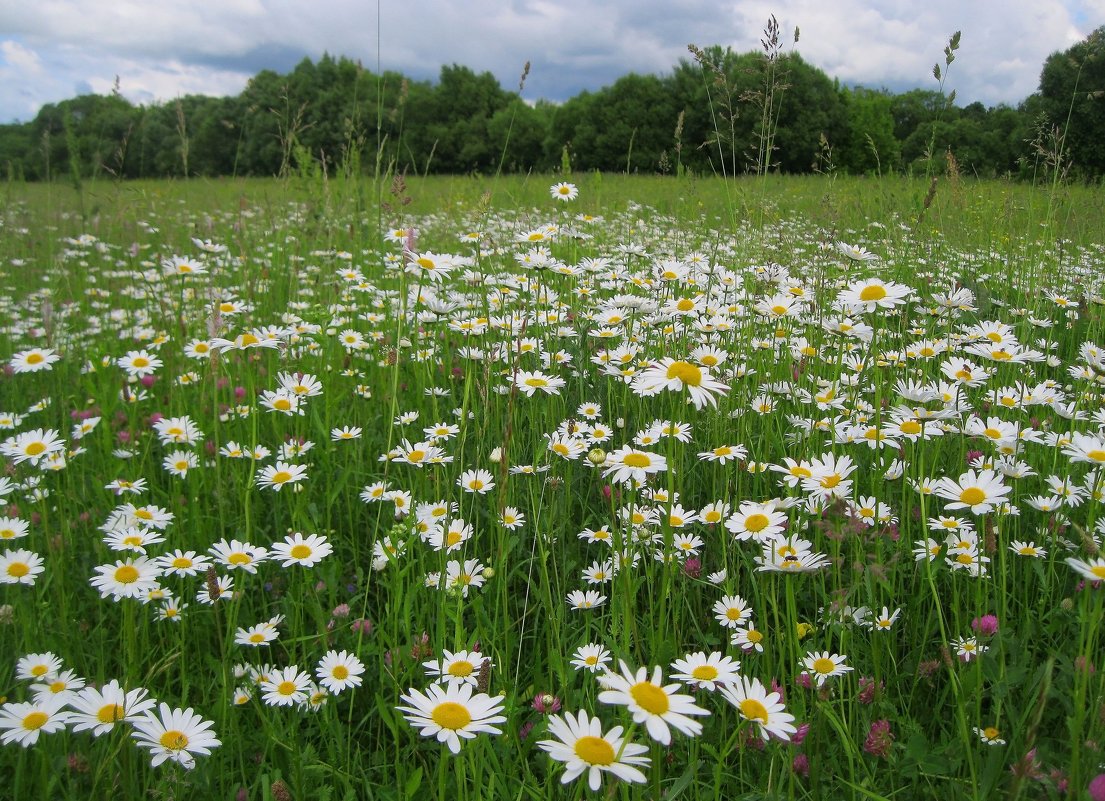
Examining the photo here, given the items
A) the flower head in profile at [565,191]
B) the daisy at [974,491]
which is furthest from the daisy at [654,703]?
the flower head in profile at [565,191]

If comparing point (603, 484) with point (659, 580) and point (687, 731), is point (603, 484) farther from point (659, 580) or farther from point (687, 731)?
point (687, 731)

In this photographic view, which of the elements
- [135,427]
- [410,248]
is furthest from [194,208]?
[410,248]

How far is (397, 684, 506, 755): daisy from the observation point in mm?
903

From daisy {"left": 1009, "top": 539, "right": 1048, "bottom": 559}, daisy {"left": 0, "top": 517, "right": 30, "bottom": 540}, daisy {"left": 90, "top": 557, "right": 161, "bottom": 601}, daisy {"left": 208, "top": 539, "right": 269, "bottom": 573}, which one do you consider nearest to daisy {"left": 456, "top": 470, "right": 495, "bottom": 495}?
daisy {"left": 208, "top": 539, "right": 269, "bottom": 573}

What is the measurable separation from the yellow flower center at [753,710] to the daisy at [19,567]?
1.41 m

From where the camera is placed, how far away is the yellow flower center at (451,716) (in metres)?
0.93

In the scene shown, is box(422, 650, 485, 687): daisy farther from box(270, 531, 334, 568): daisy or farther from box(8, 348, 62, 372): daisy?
box(8, 348, 62, 372): daisy

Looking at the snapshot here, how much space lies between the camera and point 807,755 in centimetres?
123

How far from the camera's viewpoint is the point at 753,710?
101 cm

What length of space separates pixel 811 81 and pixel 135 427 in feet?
64.9

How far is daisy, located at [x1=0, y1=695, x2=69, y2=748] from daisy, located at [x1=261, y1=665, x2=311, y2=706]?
330 mm

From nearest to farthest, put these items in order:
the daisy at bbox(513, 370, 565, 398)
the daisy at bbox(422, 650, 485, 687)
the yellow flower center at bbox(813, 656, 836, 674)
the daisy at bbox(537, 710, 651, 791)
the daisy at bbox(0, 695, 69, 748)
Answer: the daisy at bbox(537, 710, 651, 791) → the daisy at bbox(0, 695, 69, 748) → the daisy at bbox(422, 650, 485, 687) → the yellow flower center at bbox(813, 656, 836, 674) → the daisy at bbox(513, 370, 565, 398)

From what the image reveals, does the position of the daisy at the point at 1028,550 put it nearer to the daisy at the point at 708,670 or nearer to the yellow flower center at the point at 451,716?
the daisy at the point at 708,670

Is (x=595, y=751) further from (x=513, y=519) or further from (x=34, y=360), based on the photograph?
(x=34, y=360)
